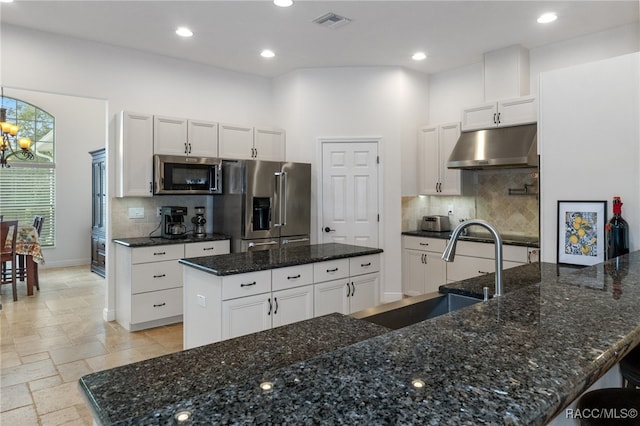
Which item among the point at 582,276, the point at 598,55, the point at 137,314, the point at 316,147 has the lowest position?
the point at 137,314

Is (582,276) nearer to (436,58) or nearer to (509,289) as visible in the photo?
(509,289)

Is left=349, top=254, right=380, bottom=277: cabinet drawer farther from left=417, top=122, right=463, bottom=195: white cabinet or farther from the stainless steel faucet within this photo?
left=417, top=122, right=463, bottom=195: white cabinet

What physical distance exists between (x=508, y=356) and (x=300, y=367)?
1.37 feet

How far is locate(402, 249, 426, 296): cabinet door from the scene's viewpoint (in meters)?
5.15

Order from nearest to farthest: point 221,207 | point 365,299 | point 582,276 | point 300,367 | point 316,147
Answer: point 300,367 → point 582,276 → point 365,299 → point 221,207 → point 316,147

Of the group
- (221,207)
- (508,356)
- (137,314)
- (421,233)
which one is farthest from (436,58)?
(508,356)

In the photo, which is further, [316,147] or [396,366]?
[316,147]

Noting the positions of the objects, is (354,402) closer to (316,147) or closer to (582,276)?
(582,276)

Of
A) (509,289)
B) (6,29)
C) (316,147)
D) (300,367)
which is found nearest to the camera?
(300,367)

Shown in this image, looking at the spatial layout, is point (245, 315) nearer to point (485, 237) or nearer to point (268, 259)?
point (268, 259)

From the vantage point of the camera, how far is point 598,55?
→ 4.21m

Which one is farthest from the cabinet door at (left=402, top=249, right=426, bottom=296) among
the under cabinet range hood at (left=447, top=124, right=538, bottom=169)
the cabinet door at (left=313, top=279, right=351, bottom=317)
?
the cabinet door at (left=313, top=279, right=351, bottom=317)

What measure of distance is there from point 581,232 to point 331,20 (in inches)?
110

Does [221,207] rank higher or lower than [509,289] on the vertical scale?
higher
